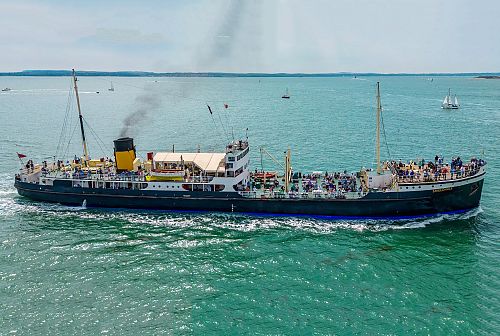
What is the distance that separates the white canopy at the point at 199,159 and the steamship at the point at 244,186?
110mm

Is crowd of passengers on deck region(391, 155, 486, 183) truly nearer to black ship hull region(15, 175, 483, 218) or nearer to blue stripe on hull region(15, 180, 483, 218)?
black ship hull region(15, 175, 483, 218)

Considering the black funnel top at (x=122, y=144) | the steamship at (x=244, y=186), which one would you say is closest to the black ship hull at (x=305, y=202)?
the steamship at (x=244, y=186)

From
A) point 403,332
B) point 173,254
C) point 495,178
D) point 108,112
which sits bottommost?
point 403,332

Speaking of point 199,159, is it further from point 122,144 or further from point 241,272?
point 241,272

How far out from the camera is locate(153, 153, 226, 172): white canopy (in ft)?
142

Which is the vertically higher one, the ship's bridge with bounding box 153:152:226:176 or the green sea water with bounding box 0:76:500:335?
the ship's bridge with bounding box 153:152:226:176

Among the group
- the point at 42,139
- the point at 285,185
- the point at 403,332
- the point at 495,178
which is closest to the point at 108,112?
the point at 42,139

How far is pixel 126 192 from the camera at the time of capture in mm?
43781

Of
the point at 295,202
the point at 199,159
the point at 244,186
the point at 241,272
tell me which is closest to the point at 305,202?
the point at 295,202

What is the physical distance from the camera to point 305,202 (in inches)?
1594

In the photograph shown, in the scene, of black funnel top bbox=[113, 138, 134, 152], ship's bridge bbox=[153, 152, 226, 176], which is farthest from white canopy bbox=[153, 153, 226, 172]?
black funnel top bbox=[113, 138, 134, 152]

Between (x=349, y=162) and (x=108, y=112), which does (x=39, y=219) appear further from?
(x=108, y=112)

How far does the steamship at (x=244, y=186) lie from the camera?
130 feet

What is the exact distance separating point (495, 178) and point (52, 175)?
186 ft
